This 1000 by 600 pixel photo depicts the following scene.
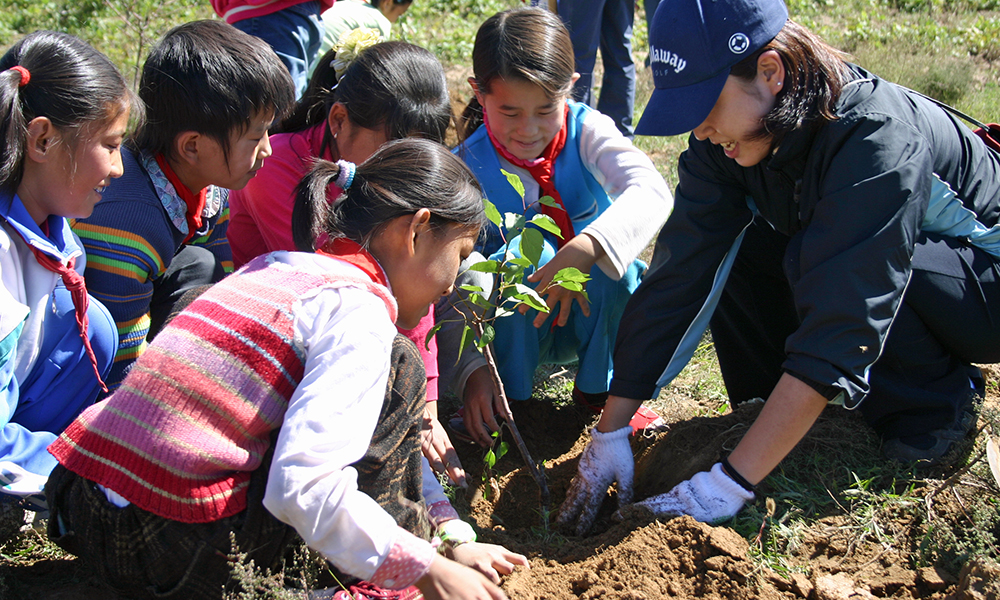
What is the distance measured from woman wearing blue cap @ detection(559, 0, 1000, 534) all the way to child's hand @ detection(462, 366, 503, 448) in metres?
0.32

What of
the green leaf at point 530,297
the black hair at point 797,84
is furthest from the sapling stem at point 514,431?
the black hair at point 797,84

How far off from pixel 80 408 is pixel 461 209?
3.89 feet

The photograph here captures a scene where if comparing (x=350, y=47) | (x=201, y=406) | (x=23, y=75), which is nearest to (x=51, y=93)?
(x=23, y=75)

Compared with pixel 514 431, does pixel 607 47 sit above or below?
above

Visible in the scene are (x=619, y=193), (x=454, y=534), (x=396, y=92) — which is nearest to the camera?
(x=454, y=534)

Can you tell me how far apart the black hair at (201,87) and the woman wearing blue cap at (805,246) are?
112cm

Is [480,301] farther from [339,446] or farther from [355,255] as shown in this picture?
[339,446]

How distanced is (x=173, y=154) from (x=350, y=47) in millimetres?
739

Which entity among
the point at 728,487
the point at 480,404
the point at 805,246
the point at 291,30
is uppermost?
the point at 805,246

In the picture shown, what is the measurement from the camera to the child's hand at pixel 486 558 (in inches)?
65.1

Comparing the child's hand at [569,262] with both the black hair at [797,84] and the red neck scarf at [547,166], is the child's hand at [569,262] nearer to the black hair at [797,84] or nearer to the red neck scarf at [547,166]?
the red neck scarf at [547,166]

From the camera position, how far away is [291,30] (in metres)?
3.47

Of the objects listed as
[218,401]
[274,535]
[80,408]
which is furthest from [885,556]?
[80,408]

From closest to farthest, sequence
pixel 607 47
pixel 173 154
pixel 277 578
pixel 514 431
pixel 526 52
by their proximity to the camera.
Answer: pixel 277 578 < pixel 514 431 < pixel 173 154 < pixel 526 52 < pixel 607 47
